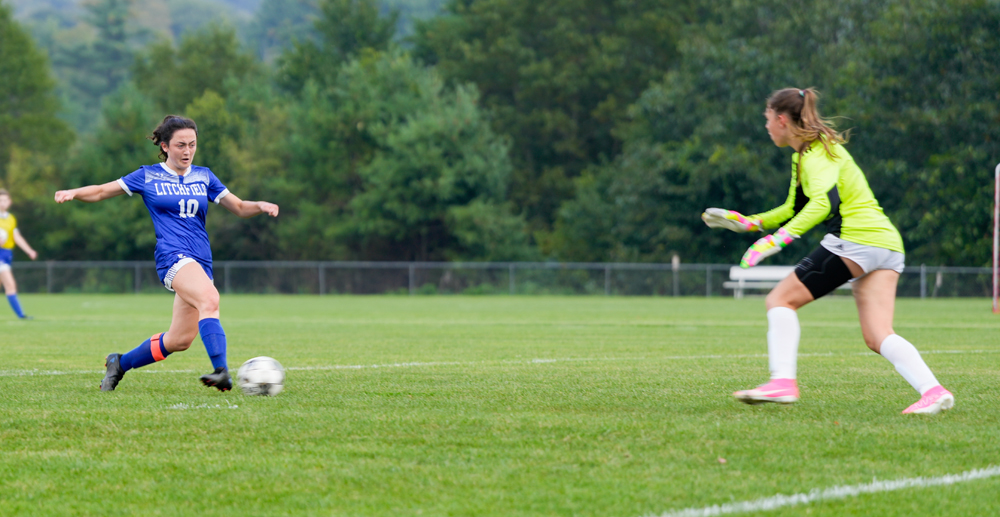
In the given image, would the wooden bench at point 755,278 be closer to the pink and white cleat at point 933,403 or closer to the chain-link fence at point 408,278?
the chain-link fence at point 408,278

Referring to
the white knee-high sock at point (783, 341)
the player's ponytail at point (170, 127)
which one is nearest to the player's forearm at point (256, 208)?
the player's ponytail at point (170, 127)

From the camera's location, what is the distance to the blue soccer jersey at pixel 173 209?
7.27 m

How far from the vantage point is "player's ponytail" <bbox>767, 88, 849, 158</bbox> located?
5.92m

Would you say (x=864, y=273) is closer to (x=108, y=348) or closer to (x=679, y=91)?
(x=108, y=348)

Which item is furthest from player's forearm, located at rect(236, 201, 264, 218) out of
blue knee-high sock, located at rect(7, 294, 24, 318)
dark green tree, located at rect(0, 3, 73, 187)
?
dark green tree, located at rect(0, 3, 73, 187)

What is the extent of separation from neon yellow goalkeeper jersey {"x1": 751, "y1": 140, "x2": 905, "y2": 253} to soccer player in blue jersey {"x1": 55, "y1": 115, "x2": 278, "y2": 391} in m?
3.47

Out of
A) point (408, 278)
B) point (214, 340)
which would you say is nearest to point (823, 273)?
point (214, 340)

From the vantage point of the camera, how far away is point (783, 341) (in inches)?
241

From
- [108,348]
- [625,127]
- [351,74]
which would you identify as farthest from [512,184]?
[108,348]

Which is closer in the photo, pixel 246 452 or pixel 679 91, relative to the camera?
pixel 246 452

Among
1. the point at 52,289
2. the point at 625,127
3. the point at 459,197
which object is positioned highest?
the point at 625,127

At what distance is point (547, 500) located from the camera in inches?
153

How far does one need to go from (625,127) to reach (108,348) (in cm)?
4089

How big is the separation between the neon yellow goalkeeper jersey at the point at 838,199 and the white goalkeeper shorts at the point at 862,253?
1.0 inches
